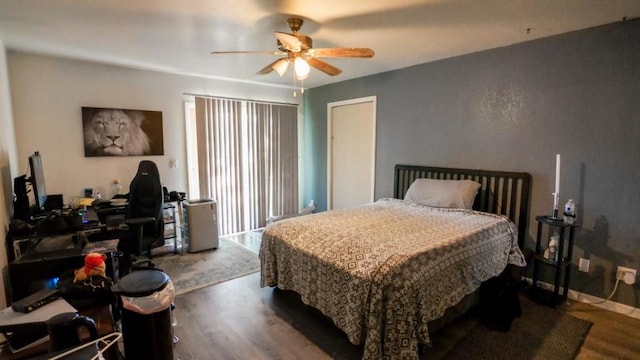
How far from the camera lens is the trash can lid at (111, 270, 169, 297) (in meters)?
1.33

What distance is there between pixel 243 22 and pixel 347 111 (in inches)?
103

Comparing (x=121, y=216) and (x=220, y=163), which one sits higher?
(x=220, y=163)

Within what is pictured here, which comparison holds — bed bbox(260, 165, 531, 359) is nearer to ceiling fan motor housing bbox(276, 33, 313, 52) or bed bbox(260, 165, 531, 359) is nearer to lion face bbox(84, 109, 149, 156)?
ceiling fan motor housing bbox(276, 33, 313, 52)

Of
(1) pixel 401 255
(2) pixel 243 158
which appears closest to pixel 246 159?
(2) pixel 243 158

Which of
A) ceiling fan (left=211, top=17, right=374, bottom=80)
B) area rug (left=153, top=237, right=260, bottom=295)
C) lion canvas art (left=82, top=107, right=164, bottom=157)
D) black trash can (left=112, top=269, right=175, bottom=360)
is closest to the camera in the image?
black trash can (left=112, top=269, right=175, bottom=360)

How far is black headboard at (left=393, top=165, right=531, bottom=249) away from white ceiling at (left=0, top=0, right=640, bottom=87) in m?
1.29

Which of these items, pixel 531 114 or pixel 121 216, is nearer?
pixel 531 114

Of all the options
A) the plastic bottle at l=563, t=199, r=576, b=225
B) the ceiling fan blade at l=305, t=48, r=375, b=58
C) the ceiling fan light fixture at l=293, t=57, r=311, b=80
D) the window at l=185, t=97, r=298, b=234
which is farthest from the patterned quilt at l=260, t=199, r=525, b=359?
the window at l=185, t=97, r=298, b=234

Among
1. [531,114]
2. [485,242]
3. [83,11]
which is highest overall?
[83,11]

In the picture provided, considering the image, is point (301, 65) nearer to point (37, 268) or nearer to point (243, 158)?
point (37, 268)

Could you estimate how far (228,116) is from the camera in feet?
15.2

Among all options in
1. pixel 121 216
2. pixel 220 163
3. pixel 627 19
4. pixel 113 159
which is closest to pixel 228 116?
pixel 220 163

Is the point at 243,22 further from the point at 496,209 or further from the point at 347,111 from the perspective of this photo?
the point at 496,209

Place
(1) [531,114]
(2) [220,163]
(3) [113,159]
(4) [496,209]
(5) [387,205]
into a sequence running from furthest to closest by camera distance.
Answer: (2) [220,163]
(3) [113,159]
(5) [387,205]
(4) [496,209]
(1) [531,114]
